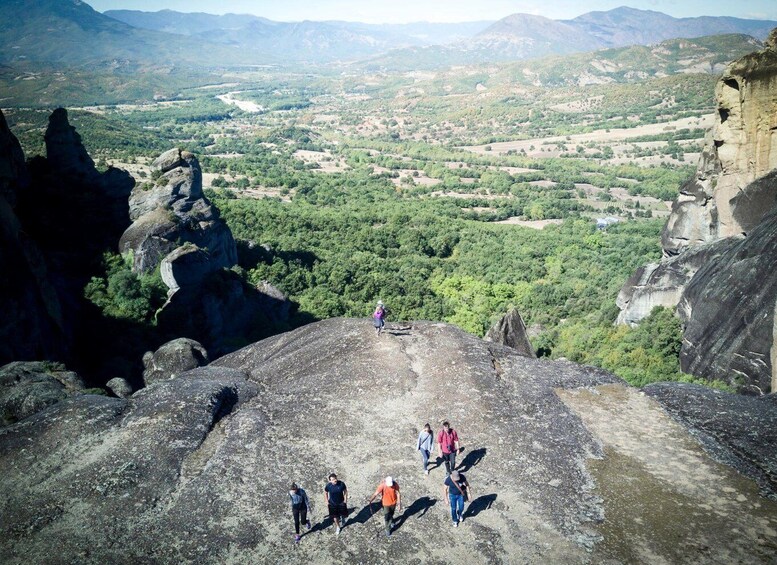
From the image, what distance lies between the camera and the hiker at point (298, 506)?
534 inches

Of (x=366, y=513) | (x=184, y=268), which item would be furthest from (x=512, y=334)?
(x=184, y=268)

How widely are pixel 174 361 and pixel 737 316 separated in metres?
27.5

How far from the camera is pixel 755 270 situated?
2711 cm

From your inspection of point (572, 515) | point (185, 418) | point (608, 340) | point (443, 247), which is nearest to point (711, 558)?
point (572, 515)

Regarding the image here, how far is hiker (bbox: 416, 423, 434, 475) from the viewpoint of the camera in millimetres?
16109

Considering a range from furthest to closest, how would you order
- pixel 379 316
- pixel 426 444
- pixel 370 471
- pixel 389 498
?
pixel 379 316 < pixel 370 471 < pixel 426 444 < pixel 389 498

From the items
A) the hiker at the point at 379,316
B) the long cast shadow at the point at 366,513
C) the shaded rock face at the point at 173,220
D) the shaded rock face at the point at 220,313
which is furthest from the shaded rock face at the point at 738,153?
the shaded rock face at the point at 173,220

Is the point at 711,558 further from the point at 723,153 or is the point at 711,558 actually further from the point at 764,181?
the point at 723,153

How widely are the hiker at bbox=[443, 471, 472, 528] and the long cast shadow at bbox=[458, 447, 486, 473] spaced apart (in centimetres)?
215

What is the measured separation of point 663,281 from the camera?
36875mm

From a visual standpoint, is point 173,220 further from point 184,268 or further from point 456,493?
point 456,493

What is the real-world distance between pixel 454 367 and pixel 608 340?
20.4 metres

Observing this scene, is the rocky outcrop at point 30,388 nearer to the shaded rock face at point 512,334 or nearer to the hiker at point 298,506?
the hiker at point 298,506

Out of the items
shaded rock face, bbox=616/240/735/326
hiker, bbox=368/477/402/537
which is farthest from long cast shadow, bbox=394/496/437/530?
shaded rock face, bbox=616/240/735/326
